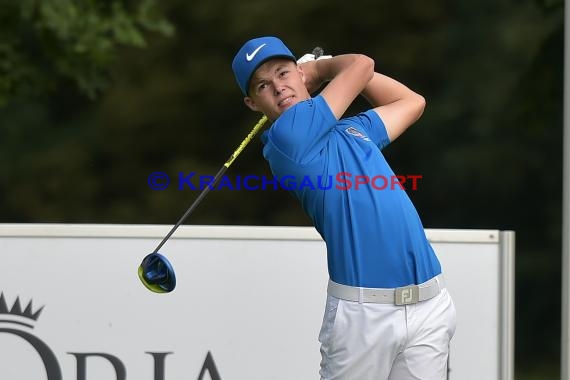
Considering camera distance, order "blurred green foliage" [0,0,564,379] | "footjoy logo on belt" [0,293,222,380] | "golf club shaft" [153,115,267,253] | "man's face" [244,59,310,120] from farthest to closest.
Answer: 1. "blurred green foliage" [0,0,564,379]
2. "footjoy logo on belt" [0,293,222,380]
3. "golf club shaft" [153,115,267,253]
4. "man's face" [244,59,310,120]

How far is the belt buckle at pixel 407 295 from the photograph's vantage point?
10.8 ft

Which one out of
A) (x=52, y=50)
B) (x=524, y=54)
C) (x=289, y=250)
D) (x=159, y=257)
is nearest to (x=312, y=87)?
(x=159, y=257)

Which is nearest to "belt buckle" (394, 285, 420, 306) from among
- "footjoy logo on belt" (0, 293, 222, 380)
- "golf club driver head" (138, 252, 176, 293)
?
"golf club driver head" (138, 252, 176, 293)

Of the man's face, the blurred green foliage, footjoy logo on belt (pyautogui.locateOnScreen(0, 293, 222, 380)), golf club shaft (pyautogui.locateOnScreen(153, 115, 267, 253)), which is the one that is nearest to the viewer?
the man's face

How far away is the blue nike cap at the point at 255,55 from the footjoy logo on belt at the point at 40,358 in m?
1.51

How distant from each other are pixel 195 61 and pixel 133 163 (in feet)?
4.74

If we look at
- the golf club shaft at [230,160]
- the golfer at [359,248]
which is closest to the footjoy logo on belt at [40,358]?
the golf club shaft at [230,160]

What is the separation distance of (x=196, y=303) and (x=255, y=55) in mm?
1467

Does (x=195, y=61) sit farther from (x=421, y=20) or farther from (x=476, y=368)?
(x=476, y=368)

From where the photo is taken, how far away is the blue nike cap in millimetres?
3410

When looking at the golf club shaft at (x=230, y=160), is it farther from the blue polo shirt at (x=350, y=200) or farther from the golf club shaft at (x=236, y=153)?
the blue polo shirt at (x=350, y=200)

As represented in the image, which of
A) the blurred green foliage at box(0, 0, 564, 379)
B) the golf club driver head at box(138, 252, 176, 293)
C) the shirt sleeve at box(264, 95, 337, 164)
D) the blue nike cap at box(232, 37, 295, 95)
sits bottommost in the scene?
the golf club driver head at box(138, 252, 176, 293)

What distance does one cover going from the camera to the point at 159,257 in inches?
151

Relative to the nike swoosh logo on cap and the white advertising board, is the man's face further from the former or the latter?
the white advertising board
